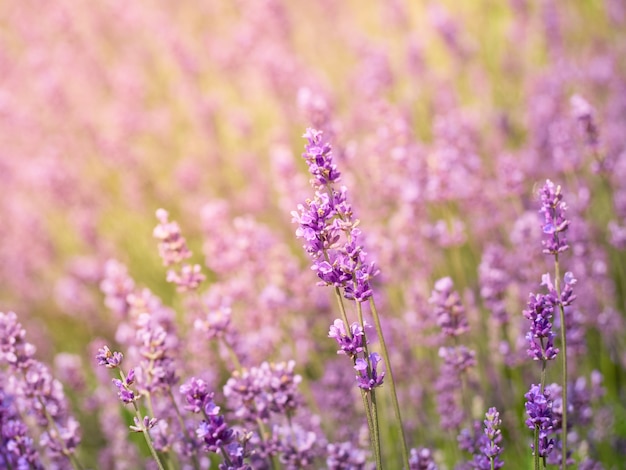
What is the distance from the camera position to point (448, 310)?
9.16 feet

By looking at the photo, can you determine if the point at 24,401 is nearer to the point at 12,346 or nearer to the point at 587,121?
the point at 12,346

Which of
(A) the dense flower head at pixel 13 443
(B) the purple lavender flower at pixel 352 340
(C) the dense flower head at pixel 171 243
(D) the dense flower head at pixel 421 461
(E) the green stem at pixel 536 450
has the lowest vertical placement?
(A) the dense flower head at pixel 13 443

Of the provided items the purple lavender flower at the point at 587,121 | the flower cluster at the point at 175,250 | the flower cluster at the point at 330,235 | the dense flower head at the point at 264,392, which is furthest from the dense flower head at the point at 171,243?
the purple lavender flower at the point at 587,121

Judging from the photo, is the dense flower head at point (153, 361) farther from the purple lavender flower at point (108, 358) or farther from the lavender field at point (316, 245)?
the purple lavender flower at point (108, 358)

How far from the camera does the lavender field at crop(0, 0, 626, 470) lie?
2504 millimetres

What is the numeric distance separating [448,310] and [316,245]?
3.17ft

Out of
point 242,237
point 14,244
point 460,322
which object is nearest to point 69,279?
point 14,244

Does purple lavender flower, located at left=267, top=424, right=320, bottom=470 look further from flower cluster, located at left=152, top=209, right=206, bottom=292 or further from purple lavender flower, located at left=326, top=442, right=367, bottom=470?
flower cluster, located at left=152, top=209, right=206, bottom=292

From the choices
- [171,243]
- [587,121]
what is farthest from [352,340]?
[587,121]

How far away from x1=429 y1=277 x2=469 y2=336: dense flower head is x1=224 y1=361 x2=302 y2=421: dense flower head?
2.13 ft

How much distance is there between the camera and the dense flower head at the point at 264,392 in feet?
8.26

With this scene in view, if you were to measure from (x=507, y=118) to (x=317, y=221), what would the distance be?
453 centimetres

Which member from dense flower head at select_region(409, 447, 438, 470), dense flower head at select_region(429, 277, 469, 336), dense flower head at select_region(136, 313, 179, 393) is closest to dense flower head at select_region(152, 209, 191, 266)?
dense flower head at select_region(136, 313, 179, 393)

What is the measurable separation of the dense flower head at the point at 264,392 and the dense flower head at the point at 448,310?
25.5 inches
